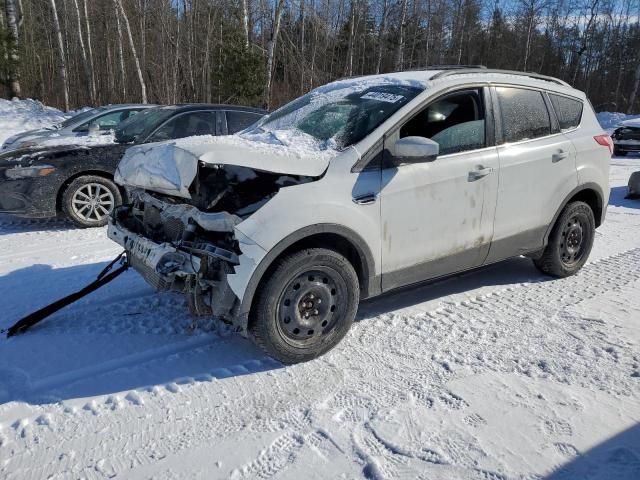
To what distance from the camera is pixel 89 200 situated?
7.07 meters

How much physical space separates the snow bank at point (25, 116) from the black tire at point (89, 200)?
1453 centimetres

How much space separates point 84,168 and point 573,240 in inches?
243

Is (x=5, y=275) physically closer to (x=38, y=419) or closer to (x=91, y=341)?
(x=91, y=341)

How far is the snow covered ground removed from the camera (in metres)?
2.61

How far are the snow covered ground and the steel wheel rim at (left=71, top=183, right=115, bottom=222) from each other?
2480mm

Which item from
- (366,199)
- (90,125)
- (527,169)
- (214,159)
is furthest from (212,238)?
(90,125)

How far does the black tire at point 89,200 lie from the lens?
273 inches

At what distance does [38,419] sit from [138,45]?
29.6 metres

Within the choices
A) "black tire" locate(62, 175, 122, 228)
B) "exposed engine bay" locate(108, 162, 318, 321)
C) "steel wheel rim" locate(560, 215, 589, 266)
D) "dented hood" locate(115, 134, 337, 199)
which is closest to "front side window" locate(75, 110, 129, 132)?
"black tire" locate(62, 175, 122, 228)

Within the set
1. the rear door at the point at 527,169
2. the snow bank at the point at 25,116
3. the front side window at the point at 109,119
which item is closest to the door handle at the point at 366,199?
the rear door at the point at 527,169

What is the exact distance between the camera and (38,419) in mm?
2920

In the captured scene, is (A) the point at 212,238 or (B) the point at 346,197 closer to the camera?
(A) the point at 212,238

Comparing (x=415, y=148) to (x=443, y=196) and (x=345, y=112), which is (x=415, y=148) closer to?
(x=443, y=196)

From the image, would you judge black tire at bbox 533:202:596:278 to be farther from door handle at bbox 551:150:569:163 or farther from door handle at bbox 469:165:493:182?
door handle at bbox 469:165:493:182
